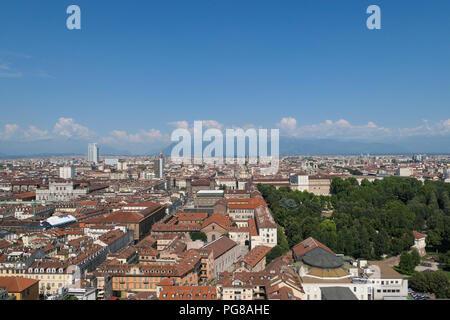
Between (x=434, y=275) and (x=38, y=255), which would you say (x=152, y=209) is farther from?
(x=434, y=275)

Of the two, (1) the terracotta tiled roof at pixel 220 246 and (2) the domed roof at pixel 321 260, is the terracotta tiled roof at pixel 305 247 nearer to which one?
(2) the domed roof at pixel 321 260

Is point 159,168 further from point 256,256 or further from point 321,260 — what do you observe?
point 321,260

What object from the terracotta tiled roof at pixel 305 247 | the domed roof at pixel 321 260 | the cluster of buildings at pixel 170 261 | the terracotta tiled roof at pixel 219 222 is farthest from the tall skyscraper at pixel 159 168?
the domed roof at pixel 321 260

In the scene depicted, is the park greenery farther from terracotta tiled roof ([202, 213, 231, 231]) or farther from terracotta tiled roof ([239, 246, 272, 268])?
terracotta tiled roof ([202, 213, 231, 231])

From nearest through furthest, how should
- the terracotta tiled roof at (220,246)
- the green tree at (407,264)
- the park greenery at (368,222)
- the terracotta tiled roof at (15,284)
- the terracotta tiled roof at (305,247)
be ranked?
the terracotta tiled roof at (15,284) → the terracotta tiled roof at (305,247) → the green tree at (407,264) → the terracotta tiled roof at (220,246) → the park greenery at (368,222)

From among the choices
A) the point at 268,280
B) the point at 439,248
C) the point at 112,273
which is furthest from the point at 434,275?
the point at 112,273
